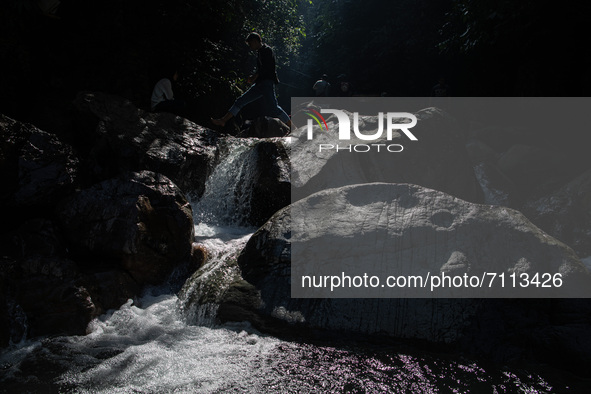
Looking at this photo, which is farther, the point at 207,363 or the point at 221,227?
the point at 221,227

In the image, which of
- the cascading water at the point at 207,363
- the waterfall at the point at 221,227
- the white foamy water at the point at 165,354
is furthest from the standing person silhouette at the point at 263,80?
the white foamy water at the point at 165,354

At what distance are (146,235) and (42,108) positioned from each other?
7310mm

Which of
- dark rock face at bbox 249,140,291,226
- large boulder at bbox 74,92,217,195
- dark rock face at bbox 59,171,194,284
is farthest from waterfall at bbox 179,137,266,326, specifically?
dark rock face at bbox 59,171,194,284

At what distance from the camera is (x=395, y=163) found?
7.42 metres

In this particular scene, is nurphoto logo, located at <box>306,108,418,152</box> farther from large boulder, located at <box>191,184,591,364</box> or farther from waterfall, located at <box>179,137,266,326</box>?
large boulder, located at <box>191,184,591,364</box>

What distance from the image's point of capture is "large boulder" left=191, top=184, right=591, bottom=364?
4016 millimetres

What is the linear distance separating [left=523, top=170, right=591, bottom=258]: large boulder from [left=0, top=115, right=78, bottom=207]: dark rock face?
7257 mm

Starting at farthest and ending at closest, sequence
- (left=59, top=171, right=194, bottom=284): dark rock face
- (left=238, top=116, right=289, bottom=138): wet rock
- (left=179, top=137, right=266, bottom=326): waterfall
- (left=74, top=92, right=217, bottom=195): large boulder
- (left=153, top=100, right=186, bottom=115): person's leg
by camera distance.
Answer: (left=238, top=116, right=289, bottom=138): wet rock, (left=153, top=100, right=186, bottom=115): person's leg, (left=74, top=92, right=217, bottom=195): large boulder, (left=59, top=171, right=194, bottom=284): dark rock face, (left=179, top=137, right=266, bottom=326): waterfall

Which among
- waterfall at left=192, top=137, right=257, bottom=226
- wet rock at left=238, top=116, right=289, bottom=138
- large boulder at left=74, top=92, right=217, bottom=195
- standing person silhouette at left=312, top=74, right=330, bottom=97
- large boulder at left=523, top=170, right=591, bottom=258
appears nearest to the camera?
large boulder at left=523, top=170, right=591, bottom=258

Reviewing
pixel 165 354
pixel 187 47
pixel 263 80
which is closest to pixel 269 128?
pixel 263 80

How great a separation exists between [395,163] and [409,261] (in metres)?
3.29

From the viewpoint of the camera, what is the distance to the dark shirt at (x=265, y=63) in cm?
905

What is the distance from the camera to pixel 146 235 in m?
5.46

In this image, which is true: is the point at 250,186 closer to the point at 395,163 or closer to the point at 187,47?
the point at 395,163
